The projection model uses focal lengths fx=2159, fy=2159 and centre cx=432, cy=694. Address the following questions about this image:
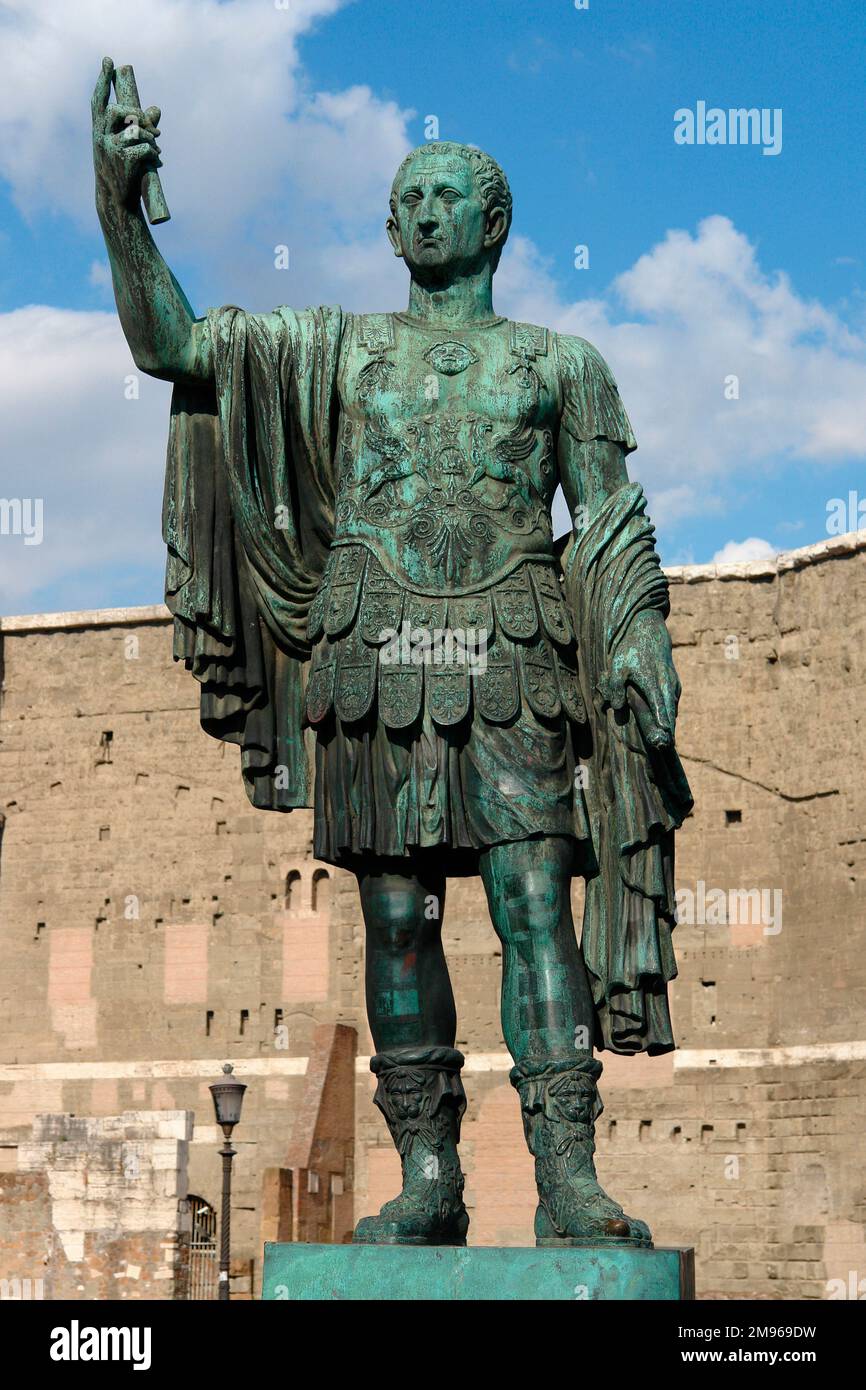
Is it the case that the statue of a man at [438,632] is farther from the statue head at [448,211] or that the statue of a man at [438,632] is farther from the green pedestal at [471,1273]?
the green pedestal at [471,1273]

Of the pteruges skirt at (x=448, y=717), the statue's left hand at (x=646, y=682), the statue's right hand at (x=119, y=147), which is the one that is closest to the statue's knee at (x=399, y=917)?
the pteruges skirt at (x=448, y=717)

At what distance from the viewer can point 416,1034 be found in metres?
4.95

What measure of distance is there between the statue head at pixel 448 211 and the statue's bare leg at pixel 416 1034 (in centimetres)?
147

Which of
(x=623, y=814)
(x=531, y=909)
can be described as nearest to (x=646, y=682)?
(x=623, y=814)

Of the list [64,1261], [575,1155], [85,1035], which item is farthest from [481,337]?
[85,1035]

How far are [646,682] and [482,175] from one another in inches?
52.6

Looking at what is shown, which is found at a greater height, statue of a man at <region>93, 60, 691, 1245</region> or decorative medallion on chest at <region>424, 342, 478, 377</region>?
decorative medallion on chest at <region>424, 342, 478, 377</region>

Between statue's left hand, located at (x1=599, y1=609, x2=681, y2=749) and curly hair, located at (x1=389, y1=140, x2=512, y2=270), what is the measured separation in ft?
3.54

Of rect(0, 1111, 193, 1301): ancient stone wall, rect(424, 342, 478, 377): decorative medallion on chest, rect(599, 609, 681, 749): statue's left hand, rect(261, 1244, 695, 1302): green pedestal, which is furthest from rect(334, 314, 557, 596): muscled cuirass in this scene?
rect(0, 1111, 193, 1301): ancient stone wall

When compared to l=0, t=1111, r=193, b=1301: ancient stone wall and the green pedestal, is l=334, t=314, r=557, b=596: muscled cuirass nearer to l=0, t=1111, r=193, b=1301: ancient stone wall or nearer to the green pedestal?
the green pedestal

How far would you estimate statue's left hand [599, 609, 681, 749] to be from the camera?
191 inches

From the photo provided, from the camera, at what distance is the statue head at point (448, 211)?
5.18m

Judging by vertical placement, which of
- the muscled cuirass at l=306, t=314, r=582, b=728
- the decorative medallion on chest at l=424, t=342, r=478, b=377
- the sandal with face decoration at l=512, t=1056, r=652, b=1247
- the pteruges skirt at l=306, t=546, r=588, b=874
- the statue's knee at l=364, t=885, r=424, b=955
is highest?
the decorative medallion on chest at l=424, t=342, r=478, b=377
